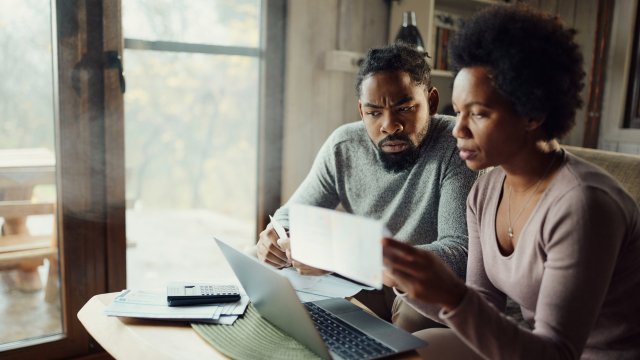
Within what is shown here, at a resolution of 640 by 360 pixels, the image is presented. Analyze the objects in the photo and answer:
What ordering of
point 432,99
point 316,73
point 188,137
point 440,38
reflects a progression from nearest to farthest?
point 432,99 < point 188,137 < point 316,73 < point 440,38

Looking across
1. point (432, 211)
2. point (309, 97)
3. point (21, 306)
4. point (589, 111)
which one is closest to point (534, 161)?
point (432, 211)

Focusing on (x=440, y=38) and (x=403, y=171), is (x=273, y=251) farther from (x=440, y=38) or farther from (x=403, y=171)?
(x=440, y=38)

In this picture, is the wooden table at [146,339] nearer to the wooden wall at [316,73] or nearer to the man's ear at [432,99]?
the man's ear at [432,99]

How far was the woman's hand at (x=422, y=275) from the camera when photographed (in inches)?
34.6

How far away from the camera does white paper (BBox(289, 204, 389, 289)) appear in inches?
32.9

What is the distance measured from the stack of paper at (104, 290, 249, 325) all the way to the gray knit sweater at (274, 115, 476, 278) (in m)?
0.51

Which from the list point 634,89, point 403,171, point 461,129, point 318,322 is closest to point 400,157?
point 403,171

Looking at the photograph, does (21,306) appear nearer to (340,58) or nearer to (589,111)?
(340,58)

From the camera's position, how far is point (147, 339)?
41.9 inches

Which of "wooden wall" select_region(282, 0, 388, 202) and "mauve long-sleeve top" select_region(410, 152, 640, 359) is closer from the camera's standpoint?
"mauve long-sleeve top" select_region(410, 152, 640, 359)

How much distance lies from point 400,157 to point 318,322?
2.17 feet

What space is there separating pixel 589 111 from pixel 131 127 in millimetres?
2333

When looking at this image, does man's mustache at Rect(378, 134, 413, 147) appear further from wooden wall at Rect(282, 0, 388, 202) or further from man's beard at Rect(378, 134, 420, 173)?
wooden wall at Rect(282, 0, 388, 202)

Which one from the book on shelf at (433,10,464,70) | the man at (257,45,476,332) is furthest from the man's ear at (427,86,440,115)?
the book on shelf at (433,10,464,70)
